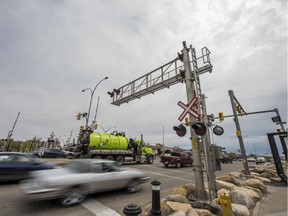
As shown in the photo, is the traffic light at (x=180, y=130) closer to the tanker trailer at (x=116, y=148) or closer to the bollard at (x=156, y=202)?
the bollard at (x=156, y=202)

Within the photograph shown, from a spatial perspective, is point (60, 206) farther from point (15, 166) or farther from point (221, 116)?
point (221, 116)

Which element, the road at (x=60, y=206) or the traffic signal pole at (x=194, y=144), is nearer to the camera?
the road at (x=60, y=206)

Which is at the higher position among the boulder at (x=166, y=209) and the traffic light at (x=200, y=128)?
the traffic light at (x=200, y=128)

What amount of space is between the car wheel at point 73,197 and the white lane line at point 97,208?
211mm

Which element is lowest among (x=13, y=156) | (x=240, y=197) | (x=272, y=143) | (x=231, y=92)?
(x=240, y=197)

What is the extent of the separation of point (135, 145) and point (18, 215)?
15110 mm

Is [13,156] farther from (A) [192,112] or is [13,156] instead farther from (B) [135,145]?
(B) [135,145]

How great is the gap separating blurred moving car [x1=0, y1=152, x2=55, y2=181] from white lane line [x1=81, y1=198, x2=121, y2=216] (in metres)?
4.05

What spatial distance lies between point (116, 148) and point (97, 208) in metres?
12.5

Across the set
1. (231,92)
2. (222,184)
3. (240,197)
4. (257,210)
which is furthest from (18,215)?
(231,92)

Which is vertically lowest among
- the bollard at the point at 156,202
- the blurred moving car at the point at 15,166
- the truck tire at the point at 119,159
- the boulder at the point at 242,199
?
the boulder at the point at 242,199

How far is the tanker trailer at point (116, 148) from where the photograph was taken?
15750 millimetres

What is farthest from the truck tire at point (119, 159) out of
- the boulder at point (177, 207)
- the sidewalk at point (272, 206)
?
the boulder at point (177, 207)

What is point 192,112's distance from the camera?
612 cm
